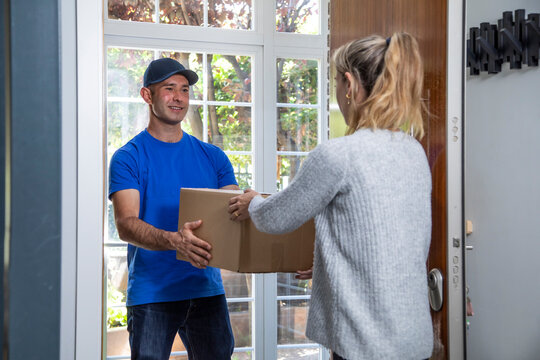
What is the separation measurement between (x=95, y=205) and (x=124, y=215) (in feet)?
3.10

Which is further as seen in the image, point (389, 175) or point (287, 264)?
point (287, 264)

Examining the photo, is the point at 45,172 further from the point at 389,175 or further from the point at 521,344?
the point at 521,344

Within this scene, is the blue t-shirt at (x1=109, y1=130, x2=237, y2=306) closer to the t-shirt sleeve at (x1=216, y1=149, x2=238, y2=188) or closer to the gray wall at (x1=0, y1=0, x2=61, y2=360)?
the t-shirt sleeve at (x1=216, y1=149, x2=238, y2=188)

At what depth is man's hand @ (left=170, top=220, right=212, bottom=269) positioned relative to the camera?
1671 millimetres

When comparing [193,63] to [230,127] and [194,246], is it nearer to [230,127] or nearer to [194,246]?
[230,127]

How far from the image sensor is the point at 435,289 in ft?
4.80

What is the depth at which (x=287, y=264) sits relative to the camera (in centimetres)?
166

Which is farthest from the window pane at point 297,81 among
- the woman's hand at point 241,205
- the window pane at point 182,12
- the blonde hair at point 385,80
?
the blonde hair at point 385,80

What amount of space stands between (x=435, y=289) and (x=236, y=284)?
6.03 ft

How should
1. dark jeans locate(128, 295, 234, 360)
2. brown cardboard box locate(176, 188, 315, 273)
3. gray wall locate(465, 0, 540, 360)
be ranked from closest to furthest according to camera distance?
1. brown cardboard box locate(176, 188, 315, 273)
2. dark jeans locate(128, 295, 234, 360)
3. gray wall locate(465, 0, 540, 360)

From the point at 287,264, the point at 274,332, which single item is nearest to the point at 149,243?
the point at 287,264

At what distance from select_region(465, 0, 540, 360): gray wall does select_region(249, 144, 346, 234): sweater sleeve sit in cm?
153

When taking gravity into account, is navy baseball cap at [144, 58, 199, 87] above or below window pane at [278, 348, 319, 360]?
above

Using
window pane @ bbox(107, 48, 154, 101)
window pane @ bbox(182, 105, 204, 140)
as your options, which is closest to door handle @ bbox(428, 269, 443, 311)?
window pane @ bbox(182, 105, 204, 140)
